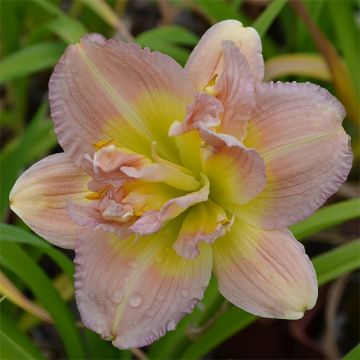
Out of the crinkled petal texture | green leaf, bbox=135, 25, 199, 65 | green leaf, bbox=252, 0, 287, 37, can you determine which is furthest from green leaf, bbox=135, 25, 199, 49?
the crinkled petal texture

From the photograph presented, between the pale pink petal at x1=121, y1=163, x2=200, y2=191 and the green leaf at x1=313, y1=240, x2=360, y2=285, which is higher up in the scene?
the pale pink petal at x1=121, y1=163, x2=200, y2=191

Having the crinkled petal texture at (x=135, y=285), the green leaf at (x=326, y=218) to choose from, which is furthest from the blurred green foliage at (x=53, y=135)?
the crinkled petal texture at (x=135, y=285)

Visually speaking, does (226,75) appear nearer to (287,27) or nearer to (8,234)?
(8,234)

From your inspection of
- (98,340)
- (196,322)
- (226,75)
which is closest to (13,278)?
(98,340)

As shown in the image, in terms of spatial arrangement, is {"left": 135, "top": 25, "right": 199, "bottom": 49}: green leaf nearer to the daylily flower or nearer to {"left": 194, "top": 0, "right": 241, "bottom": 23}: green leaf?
{"left": 194, "top": 0, "right": 241, "bottom": 23}: green leaf

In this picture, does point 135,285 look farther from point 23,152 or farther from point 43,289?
point 23,152
